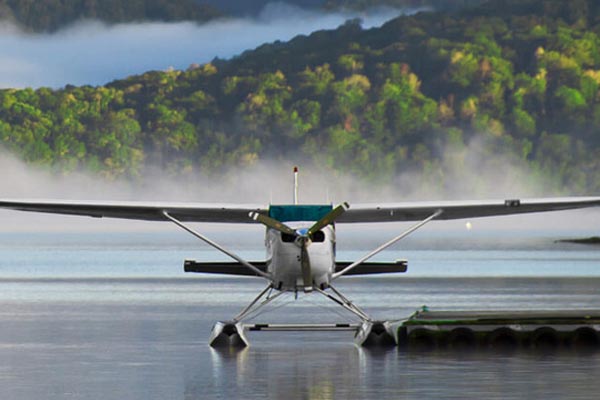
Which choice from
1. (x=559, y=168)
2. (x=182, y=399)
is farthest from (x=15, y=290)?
(x=559, y=168)

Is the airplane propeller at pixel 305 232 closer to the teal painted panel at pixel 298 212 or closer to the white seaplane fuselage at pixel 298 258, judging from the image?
the white seaplane fuselage at pixel 298 258

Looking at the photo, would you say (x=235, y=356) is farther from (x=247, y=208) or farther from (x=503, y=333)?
(x=247, y=208)

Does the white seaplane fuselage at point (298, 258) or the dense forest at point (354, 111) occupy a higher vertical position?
the dense forest at point (354, 111)

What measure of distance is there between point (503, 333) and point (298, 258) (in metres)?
2.56

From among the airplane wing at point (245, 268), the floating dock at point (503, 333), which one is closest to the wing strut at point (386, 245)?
the airplane wing at point (245, 268)

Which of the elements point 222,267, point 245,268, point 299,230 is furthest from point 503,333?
point 222,267

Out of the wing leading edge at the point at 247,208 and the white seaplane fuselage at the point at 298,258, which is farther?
the wing leading edge at the point at 247,208

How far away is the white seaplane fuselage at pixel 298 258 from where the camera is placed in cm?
1958

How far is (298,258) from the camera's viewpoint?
19.5 meters

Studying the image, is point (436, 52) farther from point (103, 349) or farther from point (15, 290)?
point (103, 349)

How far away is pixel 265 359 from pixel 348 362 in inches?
39.1

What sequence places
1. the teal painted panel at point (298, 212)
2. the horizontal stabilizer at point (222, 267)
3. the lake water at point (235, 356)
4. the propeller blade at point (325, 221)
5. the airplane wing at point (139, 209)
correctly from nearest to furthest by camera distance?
the lake water at point (235, 356), the propeller blade at point (325, 221), the teal painted panel at point (298, 212), the airplane wing at point (139, 209), the horizontal stabilizer at point (222, 267)

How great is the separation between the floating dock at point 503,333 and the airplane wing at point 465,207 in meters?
2.38

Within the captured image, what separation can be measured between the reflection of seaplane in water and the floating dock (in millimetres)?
566
